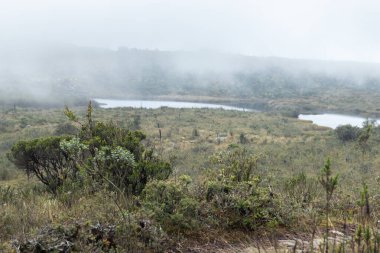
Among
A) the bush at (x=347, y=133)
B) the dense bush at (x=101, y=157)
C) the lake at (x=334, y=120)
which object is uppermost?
the dense bush at (x=101, y=157)

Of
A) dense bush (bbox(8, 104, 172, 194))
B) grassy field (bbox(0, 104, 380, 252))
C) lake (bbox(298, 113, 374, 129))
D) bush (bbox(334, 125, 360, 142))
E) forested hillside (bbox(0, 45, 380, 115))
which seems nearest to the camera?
grassy field (bbox(0, 104, 380, 252))

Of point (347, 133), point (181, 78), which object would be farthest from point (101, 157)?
point (181, 78)

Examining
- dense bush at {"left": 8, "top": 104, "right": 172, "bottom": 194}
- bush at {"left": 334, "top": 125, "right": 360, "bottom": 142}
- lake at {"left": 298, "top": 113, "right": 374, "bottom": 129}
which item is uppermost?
dense bush at {"left": 8, "top": 104, "right": 172, "bottom": 194}

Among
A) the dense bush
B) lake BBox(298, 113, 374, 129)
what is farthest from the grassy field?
lake BBox(298, 113, 374, 129)

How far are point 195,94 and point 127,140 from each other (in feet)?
295

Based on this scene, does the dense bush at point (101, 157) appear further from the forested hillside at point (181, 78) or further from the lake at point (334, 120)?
the forested hillside at point (181, 78)

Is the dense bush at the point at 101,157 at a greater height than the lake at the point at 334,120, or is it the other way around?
the dense bush at the point at 101,157

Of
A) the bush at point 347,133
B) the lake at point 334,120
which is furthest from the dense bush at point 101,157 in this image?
the lake at point 334,120

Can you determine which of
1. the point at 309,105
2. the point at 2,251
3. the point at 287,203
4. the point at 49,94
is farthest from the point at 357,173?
the point at 49,94

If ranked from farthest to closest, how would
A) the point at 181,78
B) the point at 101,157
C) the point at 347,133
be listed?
1. the point at 181,78
2. the point at 347,133
3. the point at 101,157

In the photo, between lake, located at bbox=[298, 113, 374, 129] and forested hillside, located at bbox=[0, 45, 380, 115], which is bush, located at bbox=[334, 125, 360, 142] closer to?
lake, located at bbox=[298, 113, 374, 129]

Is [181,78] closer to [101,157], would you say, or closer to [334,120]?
[334,120]

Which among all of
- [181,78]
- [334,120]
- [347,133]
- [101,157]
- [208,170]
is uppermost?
[101,157]

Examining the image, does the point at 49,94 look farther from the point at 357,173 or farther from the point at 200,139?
the point at 357,173
